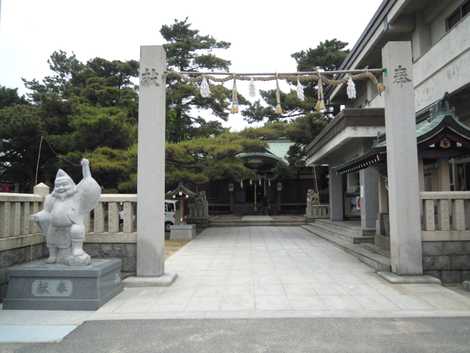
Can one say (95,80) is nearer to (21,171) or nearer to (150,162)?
(21,171)

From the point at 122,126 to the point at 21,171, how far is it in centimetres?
1125

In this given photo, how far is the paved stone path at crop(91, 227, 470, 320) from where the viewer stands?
513 cm

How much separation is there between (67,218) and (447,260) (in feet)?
23.6

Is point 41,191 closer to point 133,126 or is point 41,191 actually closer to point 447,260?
point 447,260

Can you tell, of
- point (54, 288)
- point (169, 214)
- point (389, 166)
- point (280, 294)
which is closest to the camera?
point (54, 288)

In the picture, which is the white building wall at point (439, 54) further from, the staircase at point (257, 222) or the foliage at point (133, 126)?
the staircase at point (257, 222)

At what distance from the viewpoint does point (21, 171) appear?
78.2 ft

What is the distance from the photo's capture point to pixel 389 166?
7434mm

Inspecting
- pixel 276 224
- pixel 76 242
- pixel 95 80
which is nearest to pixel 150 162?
Result: pixel 76 242

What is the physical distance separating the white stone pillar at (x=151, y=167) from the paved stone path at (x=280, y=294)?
0.76 meters

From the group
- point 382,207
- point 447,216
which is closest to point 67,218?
point 447,216

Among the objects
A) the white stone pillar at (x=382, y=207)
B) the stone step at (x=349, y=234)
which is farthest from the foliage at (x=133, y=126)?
the white stone pillar at (x=382, y=207)

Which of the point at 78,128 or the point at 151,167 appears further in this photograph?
the point at 78,128

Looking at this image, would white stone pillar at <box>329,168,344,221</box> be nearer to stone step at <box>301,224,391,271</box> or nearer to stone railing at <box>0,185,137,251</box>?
stone step at <box>301,224,391,271</box>
